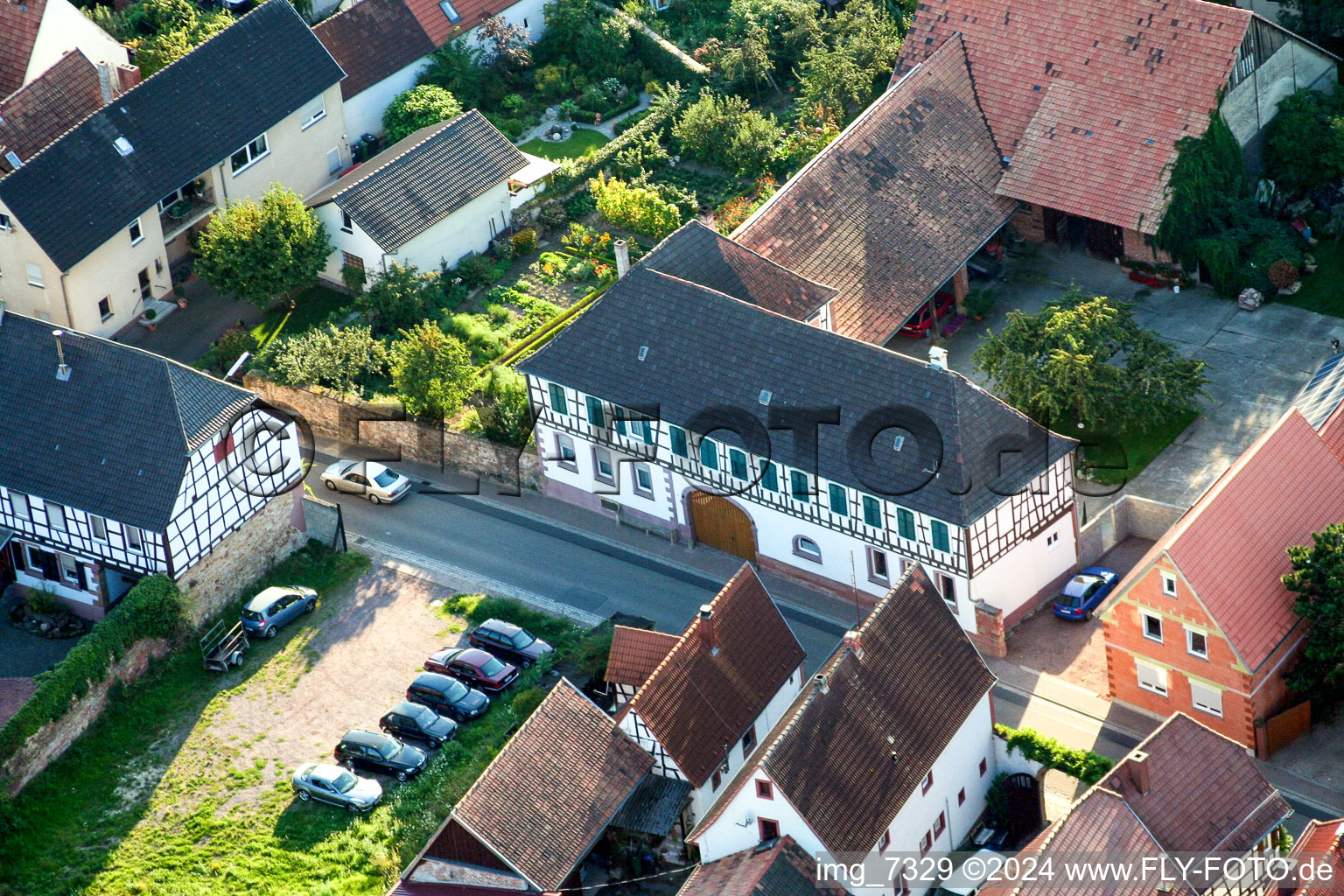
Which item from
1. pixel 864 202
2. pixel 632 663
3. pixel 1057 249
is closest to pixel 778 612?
pixel 632 663

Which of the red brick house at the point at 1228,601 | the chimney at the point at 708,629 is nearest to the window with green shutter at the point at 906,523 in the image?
the red brick house at the point at 1228,601

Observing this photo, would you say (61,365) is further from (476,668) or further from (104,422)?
(476,668)

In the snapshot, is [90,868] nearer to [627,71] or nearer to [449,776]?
[449,776]

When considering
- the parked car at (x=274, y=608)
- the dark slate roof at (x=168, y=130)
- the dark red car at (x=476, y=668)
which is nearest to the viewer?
the dark red car at (x=476, y=668)

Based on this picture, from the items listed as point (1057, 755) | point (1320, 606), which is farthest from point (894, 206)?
point (1057, 755)

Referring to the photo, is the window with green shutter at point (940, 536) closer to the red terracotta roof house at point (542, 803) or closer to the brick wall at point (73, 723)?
the red terracotta roof house at point (542, 803)

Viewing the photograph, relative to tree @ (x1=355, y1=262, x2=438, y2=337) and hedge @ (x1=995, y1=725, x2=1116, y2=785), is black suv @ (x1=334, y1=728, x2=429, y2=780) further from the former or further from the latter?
tree @ (x1=355, y1=262, x2=438, y2=337)
